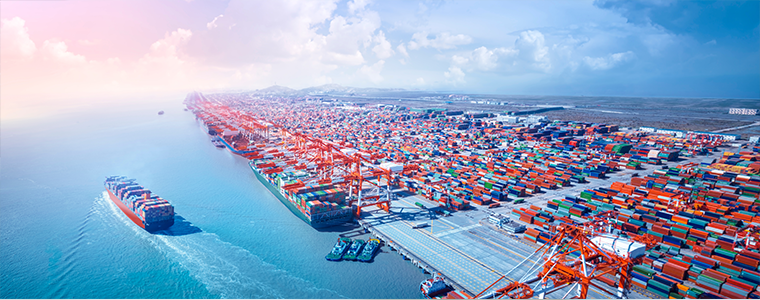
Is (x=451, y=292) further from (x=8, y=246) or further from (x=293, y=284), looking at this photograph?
(x=8, y=246)

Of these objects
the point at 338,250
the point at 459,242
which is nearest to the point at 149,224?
the point at 338,250

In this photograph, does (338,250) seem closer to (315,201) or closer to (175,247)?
(315,201)

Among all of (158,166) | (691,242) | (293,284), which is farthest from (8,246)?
(691,242)

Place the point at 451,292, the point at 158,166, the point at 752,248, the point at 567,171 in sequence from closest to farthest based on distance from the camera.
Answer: the point at 451,292 < the point at 752,248 < the point at 567,171 < the point at 158,166

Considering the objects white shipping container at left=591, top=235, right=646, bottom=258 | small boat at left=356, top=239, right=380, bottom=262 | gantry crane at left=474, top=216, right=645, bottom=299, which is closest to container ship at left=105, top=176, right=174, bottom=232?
small boat at left=356, top=239, right=380, bottom=262

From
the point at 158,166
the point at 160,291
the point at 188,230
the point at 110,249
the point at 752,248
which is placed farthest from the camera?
the point at 158,166

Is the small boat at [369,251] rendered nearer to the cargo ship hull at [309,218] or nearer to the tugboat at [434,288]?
the tugboat at [434,288]

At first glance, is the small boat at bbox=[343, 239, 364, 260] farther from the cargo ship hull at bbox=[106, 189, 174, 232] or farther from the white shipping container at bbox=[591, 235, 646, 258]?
the cargo ship hull at bbox=[106, 189, 174, 232]
